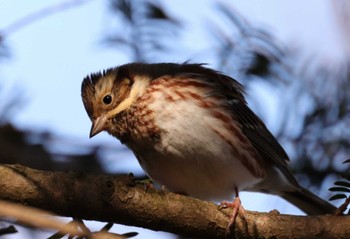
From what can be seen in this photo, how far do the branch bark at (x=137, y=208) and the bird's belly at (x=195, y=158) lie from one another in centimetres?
85

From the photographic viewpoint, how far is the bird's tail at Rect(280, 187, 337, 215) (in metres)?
5.13

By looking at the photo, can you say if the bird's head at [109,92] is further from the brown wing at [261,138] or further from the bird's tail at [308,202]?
the bird's tail at [308,202]

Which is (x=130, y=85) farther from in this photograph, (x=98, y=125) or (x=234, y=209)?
(x=234, y=209)

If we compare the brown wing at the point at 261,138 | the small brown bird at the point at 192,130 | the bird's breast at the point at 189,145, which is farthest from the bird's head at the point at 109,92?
the brown wing at the point at 261,138

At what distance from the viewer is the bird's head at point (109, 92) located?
4922 mm

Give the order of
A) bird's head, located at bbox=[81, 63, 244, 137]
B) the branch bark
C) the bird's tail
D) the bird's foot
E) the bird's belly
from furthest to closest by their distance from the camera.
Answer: the bird's tail < bird's head, located at bbox=[81, 63, 244, 137] < the bird's belly < the bird's foot < the branch bark

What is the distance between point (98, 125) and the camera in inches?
193

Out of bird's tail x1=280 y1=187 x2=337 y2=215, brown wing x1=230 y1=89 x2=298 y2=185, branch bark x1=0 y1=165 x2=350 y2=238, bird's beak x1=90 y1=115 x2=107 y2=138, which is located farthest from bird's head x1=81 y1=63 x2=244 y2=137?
branch bark x1=0 y1=165 x2=350 y2=238

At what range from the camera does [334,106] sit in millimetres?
4703

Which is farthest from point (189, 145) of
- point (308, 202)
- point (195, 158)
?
point (308, 202)

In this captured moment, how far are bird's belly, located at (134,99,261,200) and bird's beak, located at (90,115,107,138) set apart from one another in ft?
1.17

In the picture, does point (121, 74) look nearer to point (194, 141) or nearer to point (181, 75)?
point (181, 75)

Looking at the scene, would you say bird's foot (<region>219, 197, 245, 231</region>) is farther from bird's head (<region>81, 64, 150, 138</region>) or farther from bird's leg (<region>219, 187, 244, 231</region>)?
bird's head (<region>81, 64, 150, 138</region>)

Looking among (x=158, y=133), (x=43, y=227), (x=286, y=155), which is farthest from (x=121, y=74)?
(x=43, y=227)
